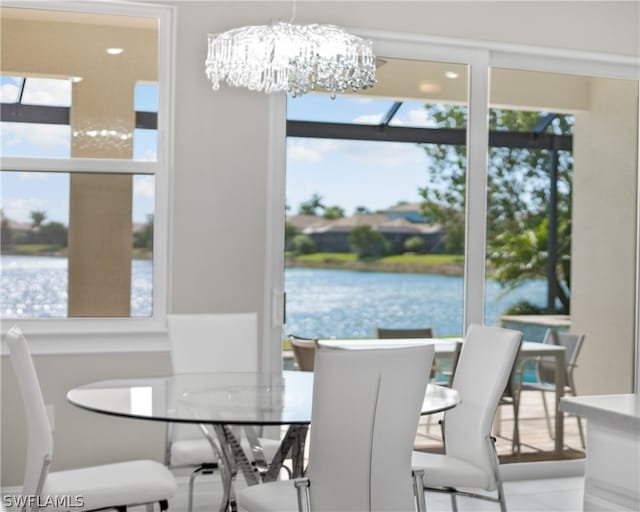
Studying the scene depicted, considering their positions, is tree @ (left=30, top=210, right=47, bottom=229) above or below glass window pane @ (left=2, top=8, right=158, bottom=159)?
below

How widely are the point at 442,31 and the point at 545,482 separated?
2.74m

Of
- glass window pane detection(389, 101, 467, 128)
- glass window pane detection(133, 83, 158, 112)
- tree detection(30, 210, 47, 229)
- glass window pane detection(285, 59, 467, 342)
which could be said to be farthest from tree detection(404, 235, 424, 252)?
tree detection(30, 210, 47, 229)

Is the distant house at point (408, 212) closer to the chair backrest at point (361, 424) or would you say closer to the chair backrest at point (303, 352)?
the chair backrest at point (303, 352)

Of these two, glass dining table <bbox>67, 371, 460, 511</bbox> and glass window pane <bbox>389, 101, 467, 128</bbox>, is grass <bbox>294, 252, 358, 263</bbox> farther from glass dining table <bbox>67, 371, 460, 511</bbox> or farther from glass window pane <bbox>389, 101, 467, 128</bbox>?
glass dining table <bbox>67, 371, 460, 511</bbox>

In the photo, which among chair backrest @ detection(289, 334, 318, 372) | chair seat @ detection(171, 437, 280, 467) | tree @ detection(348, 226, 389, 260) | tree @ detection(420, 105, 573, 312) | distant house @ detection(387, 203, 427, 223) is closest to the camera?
chair seat @ detection(171, 437, 280, 467)

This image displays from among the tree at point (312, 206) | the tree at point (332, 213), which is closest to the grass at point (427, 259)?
the tree at point (332, 213)

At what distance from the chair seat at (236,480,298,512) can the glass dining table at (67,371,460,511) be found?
8.8 inches

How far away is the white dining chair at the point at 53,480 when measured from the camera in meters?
A: 3.05

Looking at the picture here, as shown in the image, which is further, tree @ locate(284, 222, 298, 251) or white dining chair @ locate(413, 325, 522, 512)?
tree @ locate(284, 222, 298, 251)

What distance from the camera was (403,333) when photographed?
16.9 feet

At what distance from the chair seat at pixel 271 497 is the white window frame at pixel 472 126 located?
1.84 meters

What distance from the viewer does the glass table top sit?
9.53ft

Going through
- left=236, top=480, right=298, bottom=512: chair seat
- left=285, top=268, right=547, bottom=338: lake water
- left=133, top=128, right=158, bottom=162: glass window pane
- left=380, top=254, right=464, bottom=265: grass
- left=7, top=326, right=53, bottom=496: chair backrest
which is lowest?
left=236, top=480, right=298, bottom=512: chair seat

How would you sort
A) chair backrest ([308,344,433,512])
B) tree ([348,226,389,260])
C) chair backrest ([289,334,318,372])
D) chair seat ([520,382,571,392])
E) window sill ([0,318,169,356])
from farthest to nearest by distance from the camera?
chair seat ([520,382,571,392])
tree ([348,226,389,260])
chair backrest ([289,334,318,372])
window sill ([0,318,169,356])
chair backrest ([308,344,433,512])
